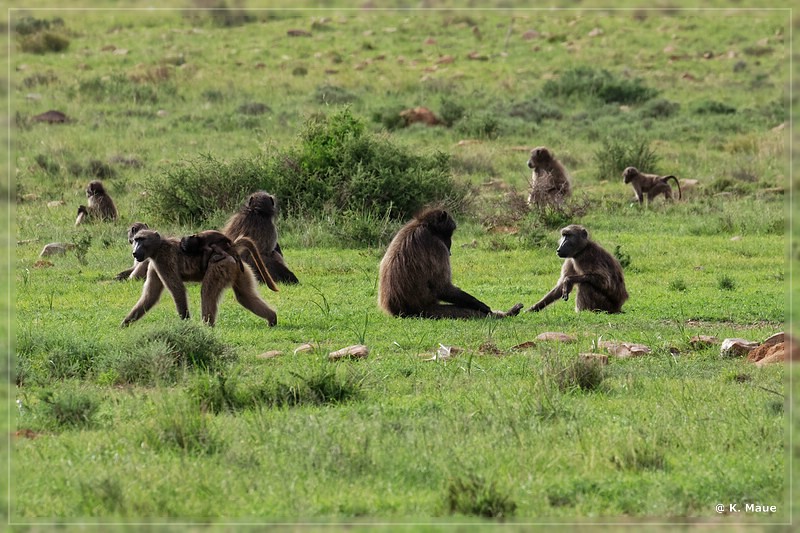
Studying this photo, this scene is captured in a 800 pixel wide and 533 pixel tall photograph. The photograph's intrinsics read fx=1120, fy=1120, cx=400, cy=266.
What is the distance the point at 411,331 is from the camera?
10.1 meters

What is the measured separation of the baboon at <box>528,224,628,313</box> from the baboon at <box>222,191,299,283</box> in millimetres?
3154

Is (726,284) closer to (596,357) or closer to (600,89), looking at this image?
(596,357)

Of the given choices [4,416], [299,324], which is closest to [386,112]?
[299,324]

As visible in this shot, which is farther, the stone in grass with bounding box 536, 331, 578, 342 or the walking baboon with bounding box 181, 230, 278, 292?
the walking baboon with bounding box 181, 230, 278, 292

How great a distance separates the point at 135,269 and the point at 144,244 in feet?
8.74

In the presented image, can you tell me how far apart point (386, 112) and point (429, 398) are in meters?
19.5

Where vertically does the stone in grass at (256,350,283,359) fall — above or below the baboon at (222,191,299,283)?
below

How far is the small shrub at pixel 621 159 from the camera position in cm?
2147

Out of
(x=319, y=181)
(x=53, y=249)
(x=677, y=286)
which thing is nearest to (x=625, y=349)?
(x=677, y=286)

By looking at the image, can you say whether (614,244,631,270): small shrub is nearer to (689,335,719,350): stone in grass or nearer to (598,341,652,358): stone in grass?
(689,335,719,350): stone in grass

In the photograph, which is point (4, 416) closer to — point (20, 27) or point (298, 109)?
point (298, 109)

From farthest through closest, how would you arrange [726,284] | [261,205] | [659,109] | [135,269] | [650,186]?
[659,109], [650,186], [261,205], [135,269], [726,284]

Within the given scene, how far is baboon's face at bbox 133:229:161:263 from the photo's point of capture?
33.1 feet

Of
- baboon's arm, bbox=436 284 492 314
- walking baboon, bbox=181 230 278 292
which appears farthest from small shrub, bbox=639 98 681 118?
walking baboon, bbox=181 230 278 292
